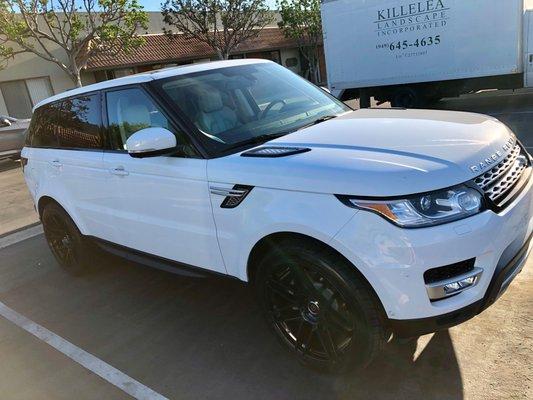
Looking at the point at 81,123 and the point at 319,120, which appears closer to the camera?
the point at 319,120

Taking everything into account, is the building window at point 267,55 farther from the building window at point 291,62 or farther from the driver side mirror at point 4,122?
the driver side mirror at point 4,122

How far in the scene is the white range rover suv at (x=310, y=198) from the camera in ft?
7.65

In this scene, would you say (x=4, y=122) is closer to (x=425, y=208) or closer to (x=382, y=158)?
(x=382, y=158)

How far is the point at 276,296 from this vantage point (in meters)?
2.94

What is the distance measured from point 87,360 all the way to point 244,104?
213cm

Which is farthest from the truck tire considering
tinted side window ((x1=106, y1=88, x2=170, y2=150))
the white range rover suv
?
tinted side window ((x1=106, y1=88, x2=170, y2=150))

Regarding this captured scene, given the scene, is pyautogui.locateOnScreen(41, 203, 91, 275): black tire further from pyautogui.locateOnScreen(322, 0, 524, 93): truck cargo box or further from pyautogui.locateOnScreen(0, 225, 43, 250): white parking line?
pyautogui.locateOnScreen(322, 0, 524, 93): truck cargo box

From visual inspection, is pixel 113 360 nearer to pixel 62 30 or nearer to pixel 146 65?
pixel 62 30

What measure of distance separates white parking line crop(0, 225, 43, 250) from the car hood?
15.6ft

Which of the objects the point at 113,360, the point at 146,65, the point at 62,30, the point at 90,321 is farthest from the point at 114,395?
the point at 146,65

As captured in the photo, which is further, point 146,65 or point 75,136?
point 146,65

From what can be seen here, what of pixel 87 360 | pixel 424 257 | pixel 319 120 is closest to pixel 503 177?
pixel 424 257

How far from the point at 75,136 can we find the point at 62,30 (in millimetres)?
17908

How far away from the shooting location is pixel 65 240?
16.1ft
